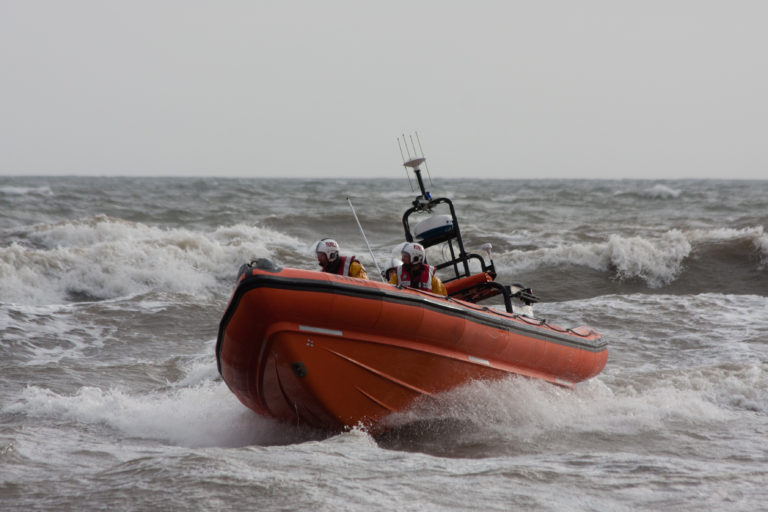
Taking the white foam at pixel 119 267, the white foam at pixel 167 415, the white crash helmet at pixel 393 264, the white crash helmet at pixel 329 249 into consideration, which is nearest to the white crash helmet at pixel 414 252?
the white crash helmet at pixel 393 264

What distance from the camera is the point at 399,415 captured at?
6.57 m

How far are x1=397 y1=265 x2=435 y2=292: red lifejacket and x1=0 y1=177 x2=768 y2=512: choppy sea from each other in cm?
98

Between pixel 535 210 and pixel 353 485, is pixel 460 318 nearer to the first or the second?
pixel 353 485

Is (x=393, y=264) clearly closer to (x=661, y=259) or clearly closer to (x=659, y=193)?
(x=661, y=259)

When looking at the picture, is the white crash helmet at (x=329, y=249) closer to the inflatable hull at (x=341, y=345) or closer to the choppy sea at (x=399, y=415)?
the inflatable hull at (x=341, y=345)

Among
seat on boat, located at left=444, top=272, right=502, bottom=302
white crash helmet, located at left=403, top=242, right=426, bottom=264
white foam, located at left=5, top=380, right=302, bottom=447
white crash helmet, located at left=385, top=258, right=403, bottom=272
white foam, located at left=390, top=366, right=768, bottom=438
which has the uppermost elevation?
white crash helmet, located at left=403, top=242, right=426, bottom=264

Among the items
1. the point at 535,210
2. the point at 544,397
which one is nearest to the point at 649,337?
the point at 544,397

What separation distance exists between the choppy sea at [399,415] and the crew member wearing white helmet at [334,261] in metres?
1.40

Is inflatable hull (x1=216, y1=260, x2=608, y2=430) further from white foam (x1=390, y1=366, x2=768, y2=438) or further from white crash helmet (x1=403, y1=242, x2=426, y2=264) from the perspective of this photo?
white crash helmet (x1=403, y1=242, x2=426, y2=264)

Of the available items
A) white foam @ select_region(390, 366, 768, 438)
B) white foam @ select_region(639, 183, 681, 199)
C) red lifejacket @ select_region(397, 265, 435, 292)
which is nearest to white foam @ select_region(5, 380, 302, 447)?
white foam @ select_region(390, 366, 768, 438)

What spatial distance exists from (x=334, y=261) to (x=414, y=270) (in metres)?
0.73

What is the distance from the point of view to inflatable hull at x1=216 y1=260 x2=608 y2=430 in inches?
231

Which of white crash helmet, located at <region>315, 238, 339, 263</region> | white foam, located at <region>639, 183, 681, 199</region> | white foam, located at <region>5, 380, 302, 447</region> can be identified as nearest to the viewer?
white foam, located at <region>5, 380, 302, 447</region>

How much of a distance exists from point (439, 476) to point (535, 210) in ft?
92.6
